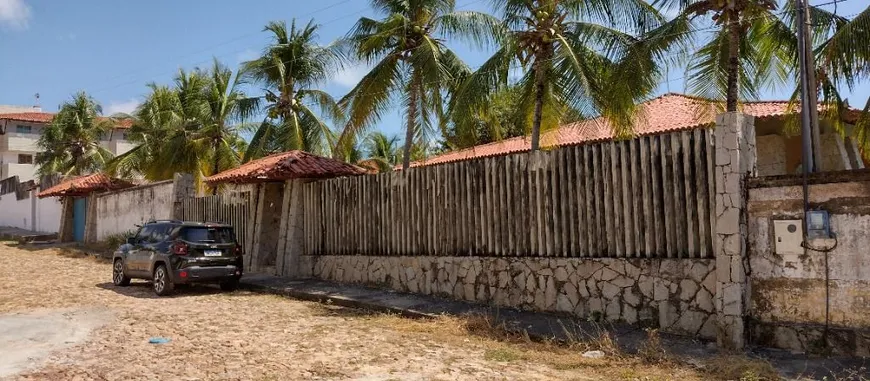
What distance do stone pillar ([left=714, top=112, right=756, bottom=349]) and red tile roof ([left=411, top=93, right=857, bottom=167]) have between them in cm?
414

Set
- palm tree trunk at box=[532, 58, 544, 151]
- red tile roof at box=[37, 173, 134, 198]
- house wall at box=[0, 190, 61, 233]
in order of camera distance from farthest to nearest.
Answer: house wall at box=[0, 190, 61, 233] < red tile roof at box=[37, 173, 134, 198] < palm tree trunk at box=[532, 58, 544, 151]

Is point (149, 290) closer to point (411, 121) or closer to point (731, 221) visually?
point (411, 121)

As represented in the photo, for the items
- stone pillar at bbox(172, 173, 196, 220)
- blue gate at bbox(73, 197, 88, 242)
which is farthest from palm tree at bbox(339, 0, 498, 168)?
blue gate at bbox(73, 197, 88, 242)

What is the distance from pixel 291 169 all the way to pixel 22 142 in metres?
46.6

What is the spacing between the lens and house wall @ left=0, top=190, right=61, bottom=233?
3559cm

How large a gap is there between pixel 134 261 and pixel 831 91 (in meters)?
14.7

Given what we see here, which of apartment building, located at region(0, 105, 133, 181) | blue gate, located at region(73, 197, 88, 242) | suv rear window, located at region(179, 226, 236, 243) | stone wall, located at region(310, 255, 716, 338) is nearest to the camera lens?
stone wall, located at region(310, 255, 716, 338)

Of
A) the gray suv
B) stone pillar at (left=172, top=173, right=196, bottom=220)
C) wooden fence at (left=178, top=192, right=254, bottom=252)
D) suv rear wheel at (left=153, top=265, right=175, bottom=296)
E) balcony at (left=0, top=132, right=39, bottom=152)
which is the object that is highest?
balcony at (left=0, top=132, right=39, bottom=152)

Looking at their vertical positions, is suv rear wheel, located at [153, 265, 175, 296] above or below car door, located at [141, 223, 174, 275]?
below

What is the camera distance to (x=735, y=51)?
10.4 metres

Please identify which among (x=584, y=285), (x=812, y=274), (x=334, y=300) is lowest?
(x=334, y=300)

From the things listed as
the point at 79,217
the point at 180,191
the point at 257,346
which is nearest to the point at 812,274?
the point at 257,346

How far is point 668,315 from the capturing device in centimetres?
839

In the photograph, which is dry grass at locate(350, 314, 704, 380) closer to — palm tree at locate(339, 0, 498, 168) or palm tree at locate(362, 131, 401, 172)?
palm tree at locate(339, 0, 498, 168)
